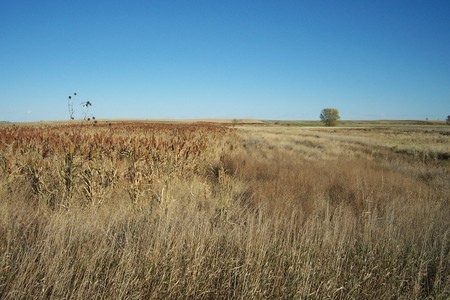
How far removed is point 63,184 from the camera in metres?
4.64

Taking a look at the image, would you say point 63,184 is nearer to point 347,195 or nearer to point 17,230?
point 17,230

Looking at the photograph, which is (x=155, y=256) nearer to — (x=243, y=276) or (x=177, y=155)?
(x=243, y=276)

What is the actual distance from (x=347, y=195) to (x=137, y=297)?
5198 millimetres

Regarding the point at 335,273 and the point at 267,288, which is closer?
the point at 267,288

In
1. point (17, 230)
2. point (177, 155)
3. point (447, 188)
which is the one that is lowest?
point (447, 188)

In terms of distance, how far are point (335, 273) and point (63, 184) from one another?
4518mm

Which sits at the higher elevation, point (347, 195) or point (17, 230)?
point (17, 230)

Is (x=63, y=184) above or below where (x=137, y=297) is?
above

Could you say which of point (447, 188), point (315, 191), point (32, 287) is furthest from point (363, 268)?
point (447, 188)

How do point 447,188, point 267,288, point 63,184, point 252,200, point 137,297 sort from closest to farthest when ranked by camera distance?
point 137,297 → point 267,288 → point 63,184 → point 252,200 → point 447,188

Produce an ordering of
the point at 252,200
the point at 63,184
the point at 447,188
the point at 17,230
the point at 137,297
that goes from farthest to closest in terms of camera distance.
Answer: the point at 447,188 → the point at 252,200 → the point at 63,184 → the point at 17,230 → the point at 137,297

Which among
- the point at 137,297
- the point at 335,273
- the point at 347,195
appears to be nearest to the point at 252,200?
the point at 347,195

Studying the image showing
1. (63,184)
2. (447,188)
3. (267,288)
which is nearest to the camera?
(267,288)

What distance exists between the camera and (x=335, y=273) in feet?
8.79
